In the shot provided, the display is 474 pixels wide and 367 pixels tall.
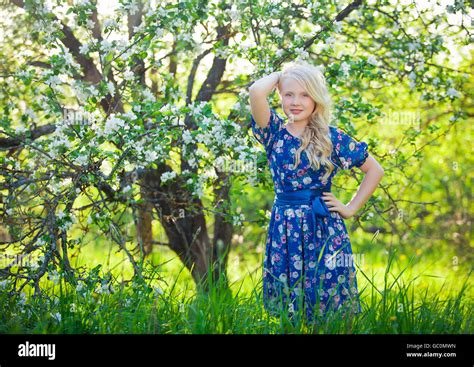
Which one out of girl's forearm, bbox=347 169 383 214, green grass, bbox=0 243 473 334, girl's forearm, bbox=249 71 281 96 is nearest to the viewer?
green grass, bbox=0 243 473 334

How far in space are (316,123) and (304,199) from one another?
1.27ft

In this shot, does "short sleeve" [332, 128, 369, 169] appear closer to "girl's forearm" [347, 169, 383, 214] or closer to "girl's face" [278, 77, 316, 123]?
"girl's forearm" [347, 169, 383, 214]

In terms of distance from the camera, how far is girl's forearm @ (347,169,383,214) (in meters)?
3.47

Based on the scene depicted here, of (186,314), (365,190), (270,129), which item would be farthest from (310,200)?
(186,314)

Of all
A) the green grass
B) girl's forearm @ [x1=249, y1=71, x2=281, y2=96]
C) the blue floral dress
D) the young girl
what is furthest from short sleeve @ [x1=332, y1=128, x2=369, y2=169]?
the green grass

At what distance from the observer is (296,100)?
3.41 metres

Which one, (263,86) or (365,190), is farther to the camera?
(365,190)

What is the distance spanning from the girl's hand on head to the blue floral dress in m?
0.03

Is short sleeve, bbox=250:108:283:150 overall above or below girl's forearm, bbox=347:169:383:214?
Result: above

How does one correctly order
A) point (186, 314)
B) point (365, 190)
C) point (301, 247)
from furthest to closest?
point (365, 190) → point (301, 247) → point (186, 314)

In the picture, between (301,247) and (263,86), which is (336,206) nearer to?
(301,247)

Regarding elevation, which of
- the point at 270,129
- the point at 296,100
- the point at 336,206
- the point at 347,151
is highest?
the point at 296,100

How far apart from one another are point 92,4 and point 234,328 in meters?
2.16

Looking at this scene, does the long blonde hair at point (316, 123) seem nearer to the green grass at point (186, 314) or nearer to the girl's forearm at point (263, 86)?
the girl's forearm at point (263, 86)
